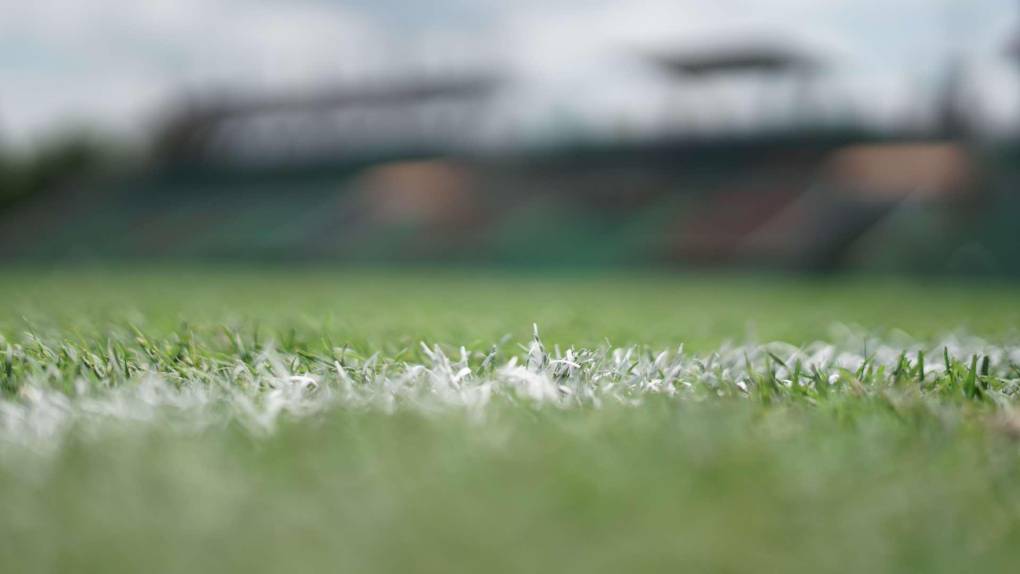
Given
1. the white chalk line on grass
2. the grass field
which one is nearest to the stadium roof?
the white chalk line on grass

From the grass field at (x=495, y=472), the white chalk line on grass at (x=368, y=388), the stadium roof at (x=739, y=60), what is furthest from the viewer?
the stadium roof at (x=739, y=60)

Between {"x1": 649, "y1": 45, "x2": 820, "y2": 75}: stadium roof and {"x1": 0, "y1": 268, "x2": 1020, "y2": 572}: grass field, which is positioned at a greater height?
{"x1": 649, "y1": 45, "x2": 820, "y2": 75}: stadium roof

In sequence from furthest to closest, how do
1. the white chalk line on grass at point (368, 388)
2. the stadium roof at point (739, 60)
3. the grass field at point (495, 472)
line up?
1. the stadium roof at point (739, 60)
2. the white chalk line on grass at point (368, 388)
3. the grass field at point (495, 472)

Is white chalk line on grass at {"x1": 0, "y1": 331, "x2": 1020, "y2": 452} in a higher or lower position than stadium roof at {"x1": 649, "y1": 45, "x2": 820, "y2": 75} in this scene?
lower

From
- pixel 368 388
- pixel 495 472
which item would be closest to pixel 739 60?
pixel 368 388

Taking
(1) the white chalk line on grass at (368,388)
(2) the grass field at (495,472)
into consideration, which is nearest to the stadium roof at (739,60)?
(1) the white chalk line on grass at (368,388)

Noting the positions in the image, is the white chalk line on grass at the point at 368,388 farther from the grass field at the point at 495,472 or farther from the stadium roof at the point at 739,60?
the stadium roof at the point at 739,60

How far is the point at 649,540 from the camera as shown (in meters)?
0.62

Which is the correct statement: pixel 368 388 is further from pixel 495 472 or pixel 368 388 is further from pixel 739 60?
pixel 739 60

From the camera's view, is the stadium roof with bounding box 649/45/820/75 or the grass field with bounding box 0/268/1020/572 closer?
the grass field with bounding box 0/268/1020/572

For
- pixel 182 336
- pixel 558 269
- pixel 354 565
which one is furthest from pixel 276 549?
pixel 558 269

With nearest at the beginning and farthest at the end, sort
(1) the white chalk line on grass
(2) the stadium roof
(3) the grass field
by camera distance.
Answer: (3) the grass field → (1) the white chalk line on grass → (2) the stadium roof

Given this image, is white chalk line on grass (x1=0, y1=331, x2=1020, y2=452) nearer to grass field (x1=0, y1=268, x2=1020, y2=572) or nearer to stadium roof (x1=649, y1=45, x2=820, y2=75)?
grass field (x1=0, y1=268, x2=1020, y2=572)

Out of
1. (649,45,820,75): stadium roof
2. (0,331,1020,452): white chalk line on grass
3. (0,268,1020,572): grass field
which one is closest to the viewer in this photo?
(0,268,1020,572): grass field
